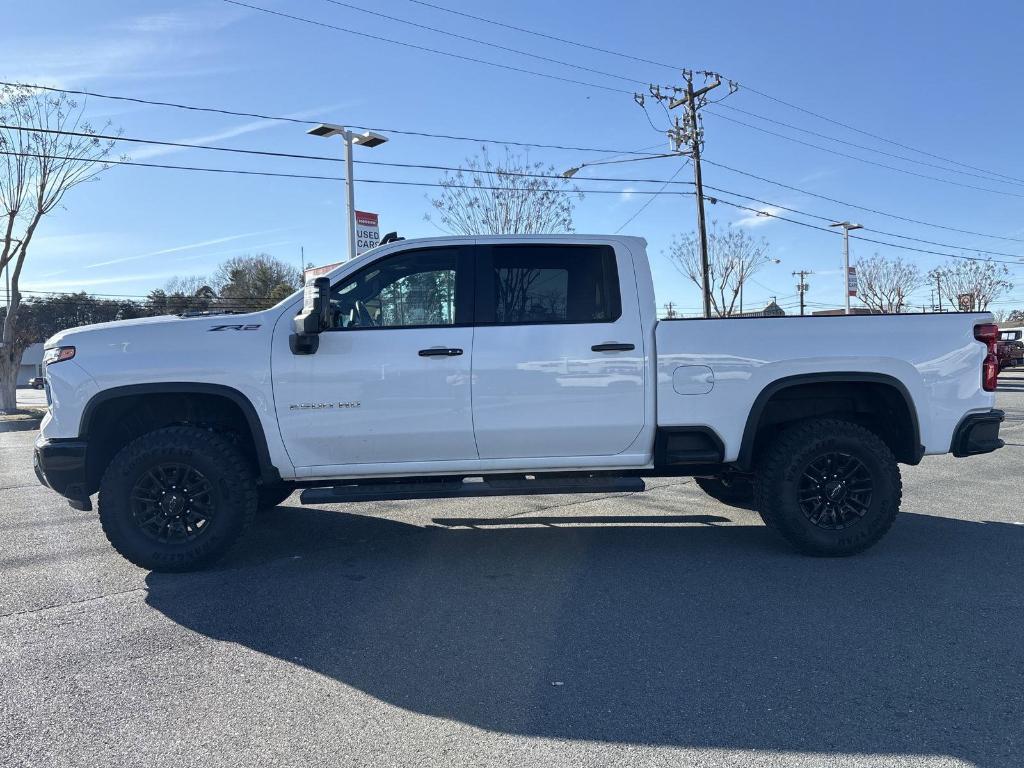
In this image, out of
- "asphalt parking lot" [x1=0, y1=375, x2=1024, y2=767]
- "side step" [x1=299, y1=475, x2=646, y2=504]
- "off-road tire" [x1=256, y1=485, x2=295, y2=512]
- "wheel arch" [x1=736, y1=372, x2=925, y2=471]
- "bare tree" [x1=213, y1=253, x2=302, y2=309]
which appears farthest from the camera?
"bare tree" [x1=213, y1=253, x2=302, y2=309]

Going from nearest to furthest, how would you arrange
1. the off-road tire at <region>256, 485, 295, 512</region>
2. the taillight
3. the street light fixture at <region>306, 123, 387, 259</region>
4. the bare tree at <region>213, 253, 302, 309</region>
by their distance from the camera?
the taillight, the off-road tire at <region>256, 485, 295, 512</region>, the street light fixture at <region>306, 123, 387, 259</region>, the bare tree at <region>213, 253, 302, 309</region>

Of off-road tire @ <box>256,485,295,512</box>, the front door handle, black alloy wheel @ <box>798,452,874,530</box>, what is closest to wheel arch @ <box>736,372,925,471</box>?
black alloy wheel @ <box>798,452,874,530</box>

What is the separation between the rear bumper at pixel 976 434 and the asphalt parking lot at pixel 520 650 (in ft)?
2.40

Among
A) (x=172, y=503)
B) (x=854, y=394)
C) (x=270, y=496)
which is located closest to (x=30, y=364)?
(x=270, y=496)

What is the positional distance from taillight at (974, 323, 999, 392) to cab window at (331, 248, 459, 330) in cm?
353

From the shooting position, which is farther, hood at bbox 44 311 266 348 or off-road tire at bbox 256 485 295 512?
off-road tire at bbox 256 485 295 512

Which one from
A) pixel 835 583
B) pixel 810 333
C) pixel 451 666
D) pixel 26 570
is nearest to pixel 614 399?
pixel 810 333

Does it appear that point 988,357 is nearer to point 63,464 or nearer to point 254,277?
point 63,464

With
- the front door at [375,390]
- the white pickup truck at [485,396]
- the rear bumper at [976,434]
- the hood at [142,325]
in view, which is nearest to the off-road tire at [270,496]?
the white pickup truck at [485,396]

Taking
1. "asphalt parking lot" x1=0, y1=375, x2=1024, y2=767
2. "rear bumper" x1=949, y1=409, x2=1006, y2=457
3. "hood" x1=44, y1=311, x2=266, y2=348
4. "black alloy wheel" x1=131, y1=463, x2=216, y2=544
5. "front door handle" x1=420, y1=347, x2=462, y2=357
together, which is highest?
"hood" x1=44, y1=311, x2=266, y2=348

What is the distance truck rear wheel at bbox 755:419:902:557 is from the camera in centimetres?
517

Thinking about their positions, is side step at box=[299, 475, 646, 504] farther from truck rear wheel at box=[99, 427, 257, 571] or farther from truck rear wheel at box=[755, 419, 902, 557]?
truck rear wheel at box=[755, 419, 902, 557]

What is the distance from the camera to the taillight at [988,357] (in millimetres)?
5230

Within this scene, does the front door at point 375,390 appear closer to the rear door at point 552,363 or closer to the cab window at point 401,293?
the cab window at point 401,293
